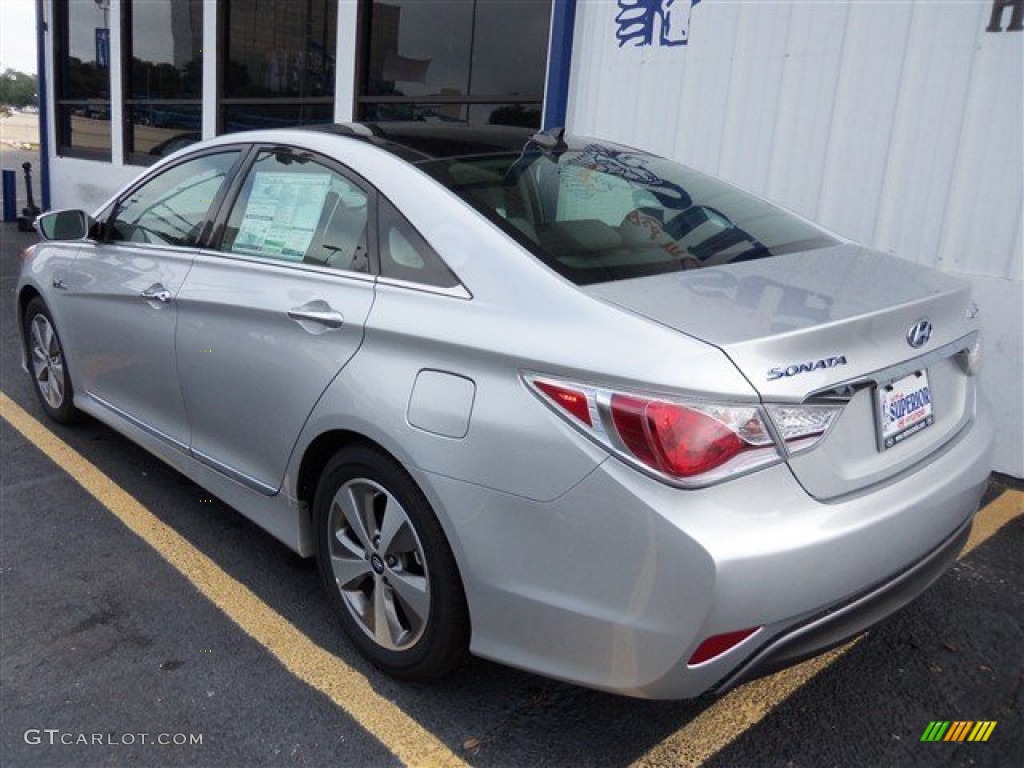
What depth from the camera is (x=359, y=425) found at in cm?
237

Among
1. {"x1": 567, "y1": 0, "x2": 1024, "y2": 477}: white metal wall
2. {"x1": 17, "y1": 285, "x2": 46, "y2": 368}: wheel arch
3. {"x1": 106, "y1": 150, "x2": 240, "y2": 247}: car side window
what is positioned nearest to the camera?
{"x1": 106, "y1": 150, "x2": 240, "y2": 247}: car side window

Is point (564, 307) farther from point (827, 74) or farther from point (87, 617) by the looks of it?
point (827, 74)

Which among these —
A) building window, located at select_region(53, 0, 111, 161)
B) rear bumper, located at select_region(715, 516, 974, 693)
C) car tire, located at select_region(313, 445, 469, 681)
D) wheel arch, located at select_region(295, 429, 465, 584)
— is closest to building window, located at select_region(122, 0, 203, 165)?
building window, located at select_region(53, 0, 111, 161)

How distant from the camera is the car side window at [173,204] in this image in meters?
3.37

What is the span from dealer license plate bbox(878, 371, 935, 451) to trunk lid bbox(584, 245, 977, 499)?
19 mm

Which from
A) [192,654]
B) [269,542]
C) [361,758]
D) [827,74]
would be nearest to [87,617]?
[192,654]

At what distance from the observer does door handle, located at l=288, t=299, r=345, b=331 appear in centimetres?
252

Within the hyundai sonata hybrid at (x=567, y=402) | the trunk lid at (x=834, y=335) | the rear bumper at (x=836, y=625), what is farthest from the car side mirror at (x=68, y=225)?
the rear bumper at (x=836, y=625)

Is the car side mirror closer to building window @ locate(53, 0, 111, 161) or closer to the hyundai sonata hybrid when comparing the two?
the hyundai sonata hybrid

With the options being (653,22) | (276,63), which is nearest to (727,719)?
(653,22)

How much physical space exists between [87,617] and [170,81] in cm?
1073

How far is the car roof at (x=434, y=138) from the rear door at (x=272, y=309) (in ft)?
0.56

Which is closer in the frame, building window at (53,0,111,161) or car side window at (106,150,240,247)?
car side window at (106,150,240,247)
